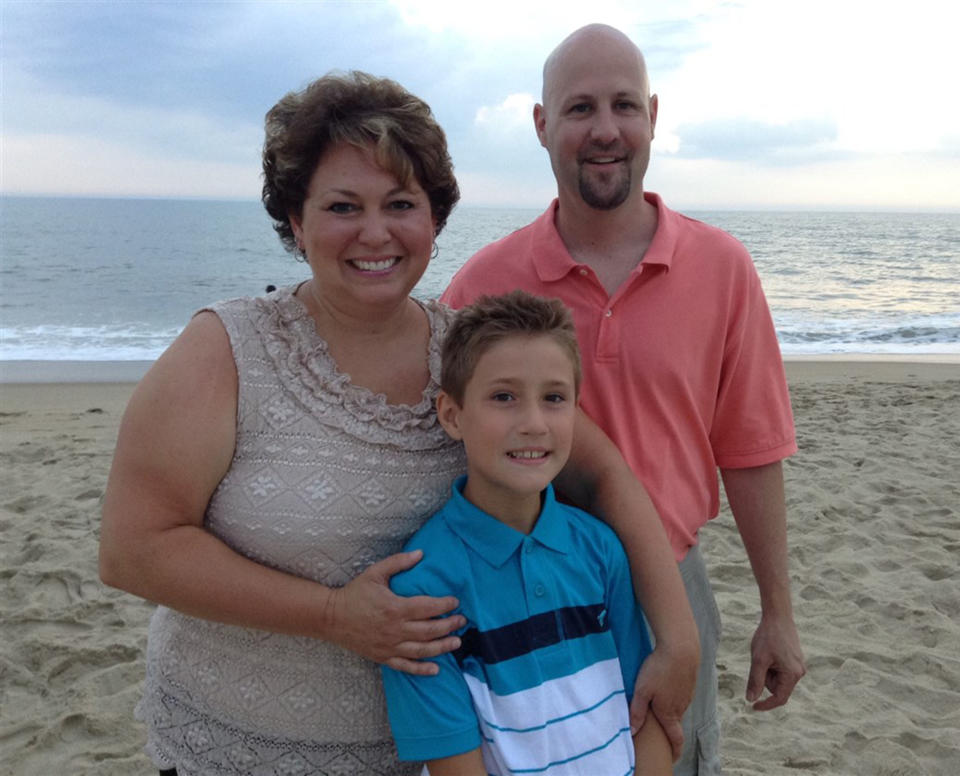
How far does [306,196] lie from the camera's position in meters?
1.82

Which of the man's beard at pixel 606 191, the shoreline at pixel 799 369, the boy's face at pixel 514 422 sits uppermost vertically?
the man's beard at pixel 606 191

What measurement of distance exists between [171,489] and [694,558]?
137 centimetres

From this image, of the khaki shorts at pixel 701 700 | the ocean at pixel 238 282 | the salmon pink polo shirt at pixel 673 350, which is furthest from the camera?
the ocean at pixel 238 282

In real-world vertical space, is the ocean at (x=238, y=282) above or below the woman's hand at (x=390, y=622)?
below

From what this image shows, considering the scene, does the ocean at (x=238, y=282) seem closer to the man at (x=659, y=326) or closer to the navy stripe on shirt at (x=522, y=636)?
the man at (x=659, y=326)

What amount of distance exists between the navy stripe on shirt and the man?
1.84 feet

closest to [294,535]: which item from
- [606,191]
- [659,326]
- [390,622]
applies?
[390,622]

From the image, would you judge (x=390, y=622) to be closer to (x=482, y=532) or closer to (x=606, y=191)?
(x=482, y=532)

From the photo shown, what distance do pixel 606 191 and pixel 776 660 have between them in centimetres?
141

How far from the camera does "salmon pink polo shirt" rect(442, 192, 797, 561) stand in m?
2.14

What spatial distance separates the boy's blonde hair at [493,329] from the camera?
1765mm

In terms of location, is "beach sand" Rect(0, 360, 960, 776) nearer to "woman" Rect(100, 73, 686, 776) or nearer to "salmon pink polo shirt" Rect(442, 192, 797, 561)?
"salmon pink polo shirt" Rect(442, 192, 797, 561)

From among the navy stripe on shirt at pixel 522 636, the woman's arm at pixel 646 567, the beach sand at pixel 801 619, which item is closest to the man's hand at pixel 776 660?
the woman's arm at pixel 646 567

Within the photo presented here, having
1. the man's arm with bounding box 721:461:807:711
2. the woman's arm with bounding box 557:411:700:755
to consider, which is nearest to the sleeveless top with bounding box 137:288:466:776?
the woman's arm with bounding box 557:411:700:755
